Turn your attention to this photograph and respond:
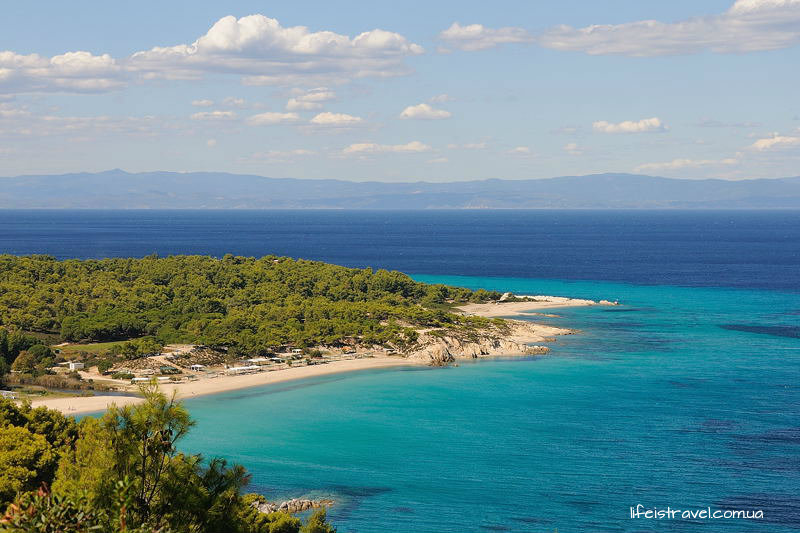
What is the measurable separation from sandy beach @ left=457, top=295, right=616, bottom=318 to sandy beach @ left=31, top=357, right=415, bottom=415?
27094 mm

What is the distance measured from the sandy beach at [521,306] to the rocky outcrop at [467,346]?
15319mm

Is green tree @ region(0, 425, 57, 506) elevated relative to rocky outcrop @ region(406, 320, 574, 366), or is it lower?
elevated

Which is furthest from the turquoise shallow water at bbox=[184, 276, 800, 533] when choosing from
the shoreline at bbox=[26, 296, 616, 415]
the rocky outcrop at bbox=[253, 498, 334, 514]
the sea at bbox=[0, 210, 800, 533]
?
the shoreline at bbox=[26, 296, 616, 415]

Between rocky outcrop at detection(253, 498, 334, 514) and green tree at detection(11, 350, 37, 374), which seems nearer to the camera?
rocky outcrop at detection(253, 498, 334, 514)

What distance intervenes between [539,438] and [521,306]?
57305 mm

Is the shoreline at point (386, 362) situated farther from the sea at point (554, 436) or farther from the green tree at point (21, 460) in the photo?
the green tree at point (21, 460)

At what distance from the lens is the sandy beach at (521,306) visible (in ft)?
325

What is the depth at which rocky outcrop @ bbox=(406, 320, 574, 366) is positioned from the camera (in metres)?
73.8

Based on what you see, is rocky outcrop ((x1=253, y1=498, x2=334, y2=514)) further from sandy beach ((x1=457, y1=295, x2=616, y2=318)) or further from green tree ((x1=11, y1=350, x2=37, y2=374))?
sandy beach ((x1=457, y1=295, x2=616, y2=318))

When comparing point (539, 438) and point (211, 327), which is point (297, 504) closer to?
point (539, 438)

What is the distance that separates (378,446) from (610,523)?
15289mm

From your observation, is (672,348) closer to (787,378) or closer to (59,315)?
(787,378)

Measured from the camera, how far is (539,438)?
48.2m

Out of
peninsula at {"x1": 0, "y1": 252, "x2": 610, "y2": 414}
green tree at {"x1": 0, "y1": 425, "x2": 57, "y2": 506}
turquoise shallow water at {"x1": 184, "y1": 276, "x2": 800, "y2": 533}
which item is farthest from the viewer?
peninsula at {"x1": 0, "y1": 252, "x2": 610, "y2": 414}
